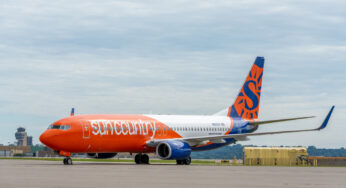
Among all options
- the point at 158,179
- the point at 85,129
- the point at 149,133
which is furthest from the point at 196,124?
the point at 158,179

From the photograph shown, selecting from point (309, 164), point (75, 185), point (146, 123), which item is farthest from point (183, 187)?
point (309, 164)

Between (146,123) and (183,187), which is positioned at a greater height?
(146,123)

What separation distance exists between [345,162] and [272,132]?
9.67 meters

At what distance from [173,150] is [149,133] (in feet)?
12.7

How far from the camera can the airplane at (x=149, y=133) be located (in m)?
49.9

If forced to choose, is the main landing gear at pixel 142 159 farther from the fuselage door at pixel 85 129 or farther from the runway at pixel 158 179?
the runway at pixel 158 179

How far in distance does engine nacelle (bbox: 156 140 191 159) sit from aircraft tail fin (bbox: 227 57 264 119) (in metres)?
12.4

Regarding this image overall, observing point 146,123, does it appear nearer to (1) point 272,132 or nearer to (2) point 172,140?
(2) point 172,140

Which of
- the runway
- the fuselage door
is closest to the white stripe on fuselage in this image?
the fuselage door

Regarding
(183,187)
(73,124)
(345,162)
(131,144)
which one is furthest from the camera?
(345,162)

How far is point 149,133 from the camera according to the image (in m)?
54.8

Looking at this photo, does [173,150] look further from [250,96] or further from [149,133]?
[250,96]

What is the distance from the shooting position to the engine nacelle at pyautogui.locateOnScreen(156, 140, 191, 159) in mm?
51844

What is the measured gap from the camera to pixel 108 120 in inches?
2057
